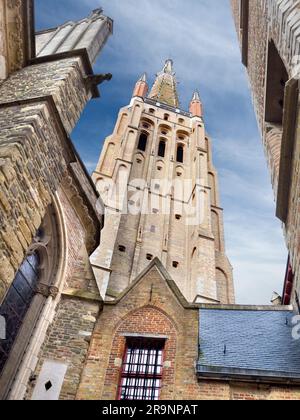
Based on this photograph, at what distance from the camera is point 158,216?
2441cm

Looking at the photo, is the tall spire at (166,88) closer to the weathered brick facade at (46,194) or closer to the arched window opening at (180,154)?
the arched window opening at (180,154)

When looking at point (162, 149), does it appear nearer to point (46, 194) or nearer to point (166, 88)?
point (166, 88)

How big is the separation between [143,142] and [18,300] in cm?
2455

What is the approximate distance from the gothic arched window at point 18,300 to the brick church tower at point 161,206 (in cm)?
856

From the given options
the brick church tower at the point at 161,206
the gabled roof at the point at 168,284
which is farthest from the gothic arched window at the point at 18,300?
the brick church tower at the point at 161,206

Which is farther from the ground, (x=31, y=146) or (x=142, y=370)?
(x=31, y=146)

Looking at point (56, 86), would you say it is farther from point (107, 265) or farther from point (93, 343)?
point (107, 265)

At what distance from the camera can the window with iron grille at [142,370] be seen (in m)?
7.39

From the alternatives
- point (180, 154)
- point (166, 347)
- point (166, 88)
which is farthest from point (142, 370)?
point (166, 88)

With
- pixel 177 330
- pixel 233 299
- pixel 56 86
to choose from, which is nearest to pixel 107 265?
pixel 233 299

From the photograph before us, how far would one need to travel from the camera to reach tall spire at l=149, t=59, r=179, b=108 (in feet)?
138

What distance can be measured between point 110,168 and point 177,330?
17.8 metres

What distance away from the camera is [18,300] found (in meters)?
6.92

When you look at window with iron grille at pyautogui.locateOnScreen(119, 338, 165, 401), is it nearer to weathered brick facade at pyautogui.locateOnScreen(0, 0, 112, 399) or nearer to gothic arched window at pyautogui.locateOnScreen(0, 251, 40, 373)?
weathered brick facade at pyautogui.locateOnScreen(0, 0, 112, 399)
